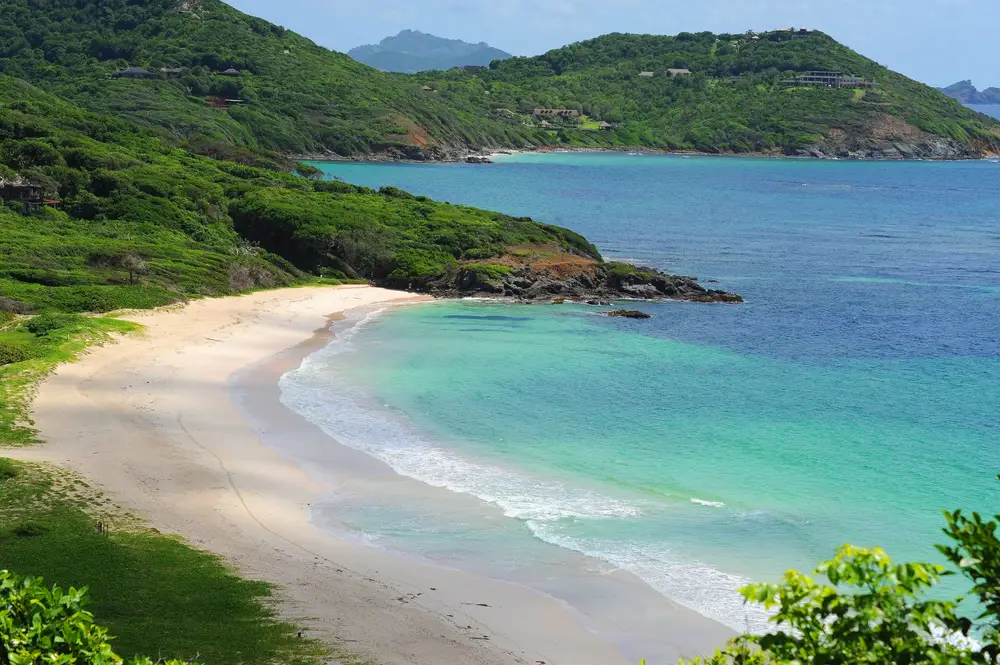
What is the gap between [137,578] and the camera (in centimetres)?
1892

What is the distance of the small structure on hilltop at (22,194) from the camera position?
190ft

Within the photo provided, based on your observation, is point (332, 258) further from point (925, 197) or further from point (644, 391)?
point (925, 197)

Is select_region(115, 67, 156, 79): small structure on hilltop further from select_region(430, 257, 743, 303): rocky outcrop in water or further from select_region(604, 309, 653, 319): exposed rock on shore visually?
select_region(604, 309, 653, 319): exposed rock on shore

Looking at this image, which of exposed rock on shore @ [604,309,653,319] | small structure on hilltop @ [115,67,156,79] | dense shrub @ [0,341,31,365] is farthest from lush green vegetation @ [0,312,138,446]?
small structure on hilltop @ [115,67,156,79]

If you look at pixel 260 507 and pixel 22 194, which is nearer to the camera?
pixel 260 507

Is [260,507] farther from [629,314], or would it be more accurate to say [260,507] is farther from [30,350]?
[629,314]

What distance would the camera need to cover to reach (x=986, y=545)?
7.05 m

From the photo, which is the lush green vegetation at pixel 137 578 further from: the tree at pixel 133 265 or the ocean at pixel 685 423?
the tree at pixel 133 265

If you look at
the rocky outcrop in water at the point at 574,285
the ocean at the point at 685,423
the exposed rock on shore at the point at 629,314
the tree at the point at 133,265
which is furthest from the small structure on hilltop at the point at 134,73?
the exposed rock on shore at the point at 629,314

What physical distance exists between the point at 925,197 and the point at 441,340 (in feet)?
344

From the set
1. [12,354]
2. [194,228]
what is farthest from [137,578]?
[194,228]

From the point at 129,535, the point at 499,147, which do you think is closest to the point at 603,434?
the point at 129,535

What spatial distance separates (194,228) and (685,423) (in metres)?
36.1

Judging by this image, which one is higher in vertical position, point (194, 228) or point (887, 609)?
point (887, 609)
